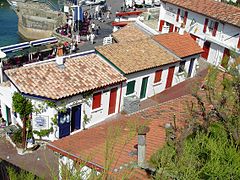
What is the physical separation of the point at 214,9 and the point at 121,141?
22.3m

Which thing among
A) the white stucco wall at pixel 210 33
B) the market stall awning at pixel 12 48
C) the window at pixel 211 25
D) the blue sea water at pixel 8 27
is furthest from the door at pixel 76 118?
the blue sea water at pixel 8 27

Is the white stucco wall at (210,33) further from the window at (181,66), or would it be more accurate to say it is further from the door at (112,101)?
the door at (112,101)

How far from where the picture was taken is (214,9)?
30.9 m

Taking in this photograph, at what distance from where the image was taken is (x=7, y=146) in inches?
757

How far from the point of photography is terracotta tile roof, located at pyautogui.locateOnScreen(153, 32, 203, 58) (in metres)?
24.9

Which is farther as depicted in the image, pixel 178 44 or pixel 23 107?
pixel 178 44

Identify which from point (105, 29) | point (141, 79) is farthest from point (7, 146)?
point (105, 29)

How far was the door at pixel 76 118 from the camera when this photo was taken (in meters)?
19.6

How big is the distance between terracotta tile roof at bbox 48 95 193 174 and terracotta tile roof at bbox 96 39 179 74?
4.40 m

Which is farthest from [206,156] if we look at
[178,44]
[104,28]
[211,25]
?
[104,28]

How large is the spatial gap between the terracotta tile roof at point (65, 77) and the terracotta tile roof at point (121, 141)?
3.37m

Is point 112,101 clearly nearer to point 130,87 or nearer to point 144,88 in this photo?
point 130,87

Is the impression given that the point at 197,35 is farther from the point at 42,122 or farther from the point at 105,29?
the point at 42,122

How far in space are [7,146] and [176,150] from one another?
13.7 metres
